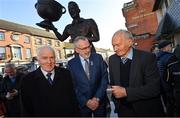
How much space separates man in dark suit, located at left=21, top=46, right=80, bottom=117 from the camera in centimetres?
383

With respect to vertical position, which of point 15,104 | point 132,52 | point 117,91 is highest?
point 132,52

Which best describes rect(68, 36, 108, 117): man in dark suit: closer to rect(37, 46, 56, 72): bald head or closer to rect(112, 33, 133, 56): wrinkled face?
rect(37, 46, 56, 72): bald head

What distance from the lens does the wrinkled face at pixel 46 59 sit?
399cm

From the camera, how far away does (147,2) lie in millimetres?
40000

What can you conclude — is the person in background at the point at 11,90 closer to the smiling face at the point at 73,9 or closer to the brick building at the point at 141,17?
the smiling face at the point at 73,9

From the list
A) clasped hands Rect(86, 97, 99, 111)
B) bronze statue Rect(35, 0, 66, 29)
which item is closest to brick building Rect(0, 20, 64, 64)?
bronze statue Rect(35, 0, 66, 29)

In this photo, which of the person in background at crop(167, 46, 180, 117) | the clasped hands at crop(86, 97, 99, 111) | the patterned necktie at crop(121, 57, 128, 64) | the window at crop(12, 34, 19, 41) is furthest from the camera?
the window at crop(12, 34, 19, 41)

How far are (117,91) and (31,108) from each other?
1.10 m

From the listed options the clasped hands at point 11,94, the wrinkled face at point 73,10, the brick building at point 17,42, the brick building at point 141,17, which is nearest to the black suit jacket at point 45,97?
the wrinkled face at point 73,10

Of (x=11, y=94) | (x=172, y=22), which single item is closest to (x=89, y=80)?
(x=11, y=94)

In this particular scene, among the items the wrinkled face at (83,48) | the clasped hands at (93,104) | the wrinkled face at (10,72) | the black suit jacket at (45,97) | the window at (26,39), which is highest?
the window at (26,39)

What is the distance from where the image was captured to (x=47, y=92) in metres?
3.86

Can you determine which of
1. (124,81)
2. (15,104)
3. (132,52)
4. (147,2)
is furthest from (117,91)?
(147,2)

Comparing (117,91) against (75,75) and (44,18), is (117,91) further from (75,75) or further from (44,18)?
(44,18)
